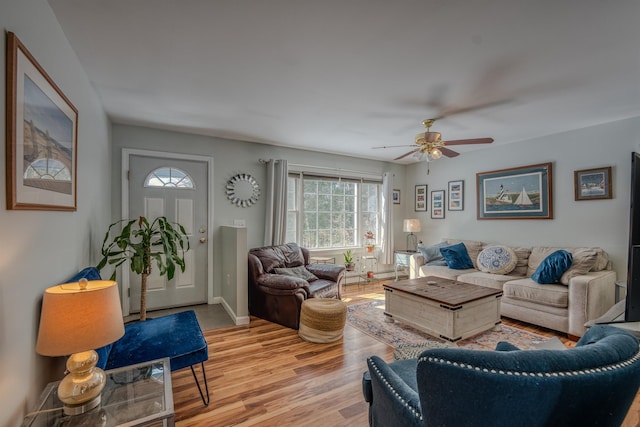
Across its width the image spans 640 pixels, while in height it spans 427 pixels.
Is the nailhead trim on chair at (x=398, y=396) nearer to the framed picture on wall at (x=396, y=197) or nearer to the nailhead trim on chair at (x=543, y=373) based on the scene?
the nailhead trim on chair at (x=543, y=373)

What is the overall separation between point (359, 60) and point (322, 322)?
2368mm

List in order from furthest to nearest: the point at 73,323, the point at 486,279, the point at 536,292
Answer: the point at 486,279, the point at 536,292, the point at 73,323

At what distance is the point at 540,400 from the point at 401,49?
80.2 inches

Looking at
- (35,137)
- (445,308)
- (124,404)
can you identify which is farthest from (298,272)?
(35,137)

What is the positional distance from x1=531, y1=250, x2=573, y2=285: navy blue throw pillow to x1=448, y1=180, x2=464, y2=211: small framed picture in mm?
1802

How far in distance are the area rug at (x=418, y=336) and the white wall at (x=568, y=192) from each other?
145 centimetres

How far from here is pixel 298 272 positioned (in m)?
3.82

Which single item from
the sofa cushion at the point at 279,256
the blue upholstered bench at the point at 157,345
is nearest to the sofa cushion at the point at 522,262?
the sofa cushion at the point at 279,256

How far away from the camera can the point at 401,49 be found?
6.48 ft

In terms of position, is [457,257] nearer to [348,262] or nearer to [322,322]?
[348,262]

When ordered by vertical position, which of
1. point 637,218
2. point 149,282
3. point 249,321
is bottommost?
point 249,321

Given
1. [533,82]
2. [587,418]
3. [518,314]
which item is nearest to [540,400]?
[587,418]

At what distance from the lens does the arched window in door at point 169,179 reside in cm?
373

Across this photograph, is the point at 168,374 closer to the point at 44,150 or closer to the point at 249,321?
the point at 44,150
